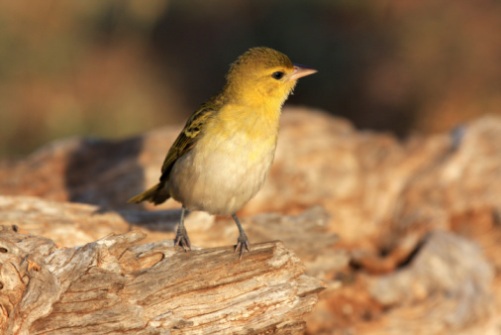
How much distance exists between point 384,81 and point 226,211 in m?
10.9

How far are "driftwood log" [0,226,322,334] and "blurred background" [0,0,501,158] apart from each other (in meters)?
8.62

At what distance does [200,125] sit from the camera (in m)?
6.35

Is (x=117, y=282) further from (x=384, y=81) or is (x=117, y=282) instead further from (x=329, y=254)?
(x=384, y=81)

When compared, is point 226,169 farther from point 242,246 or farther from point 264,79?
point 264,79

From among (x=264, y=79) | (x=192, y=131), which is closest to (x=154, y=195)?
(x=192, y=131)

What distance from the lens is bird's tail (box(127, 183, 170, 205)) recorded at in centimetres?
714

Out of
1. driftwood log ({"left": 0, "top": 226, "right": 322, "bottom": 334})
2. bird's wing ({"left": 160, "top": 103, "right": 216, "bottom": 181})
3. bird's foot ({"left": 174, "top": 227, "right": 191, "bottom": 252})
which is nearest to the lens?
driftwood log ({"left": 0, "top": 226, "right": 322, "bottom": 334})

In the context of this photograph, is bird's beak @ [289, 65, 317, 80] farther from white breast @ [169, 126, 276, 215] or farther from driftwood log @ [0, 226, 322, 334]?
driftwood log @ [0, 226, 322, 334]

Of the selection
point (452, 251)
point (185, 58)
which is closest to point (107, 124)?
point (185, 58)

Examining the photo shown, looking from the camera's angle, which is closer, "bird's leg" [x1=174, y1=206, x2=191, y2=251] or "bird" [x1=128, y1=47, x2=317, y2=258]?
"bird's leg" [x1=174, y1=206, x2=191, y2=251]

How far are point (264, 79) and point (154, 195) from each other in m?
1.63

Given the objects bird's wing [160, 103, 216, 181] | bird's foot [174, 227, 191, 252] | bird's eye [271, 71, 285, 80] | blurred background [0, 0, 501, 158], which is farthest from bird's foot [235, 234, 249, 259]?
blurred background [0, 0, 501, 158]

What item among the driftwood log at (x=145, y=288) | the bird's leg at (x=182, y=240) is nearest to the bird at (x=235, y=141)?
the bird's leg at (x=182, y=240)

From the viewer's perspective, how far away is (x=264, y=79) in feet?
21.0
